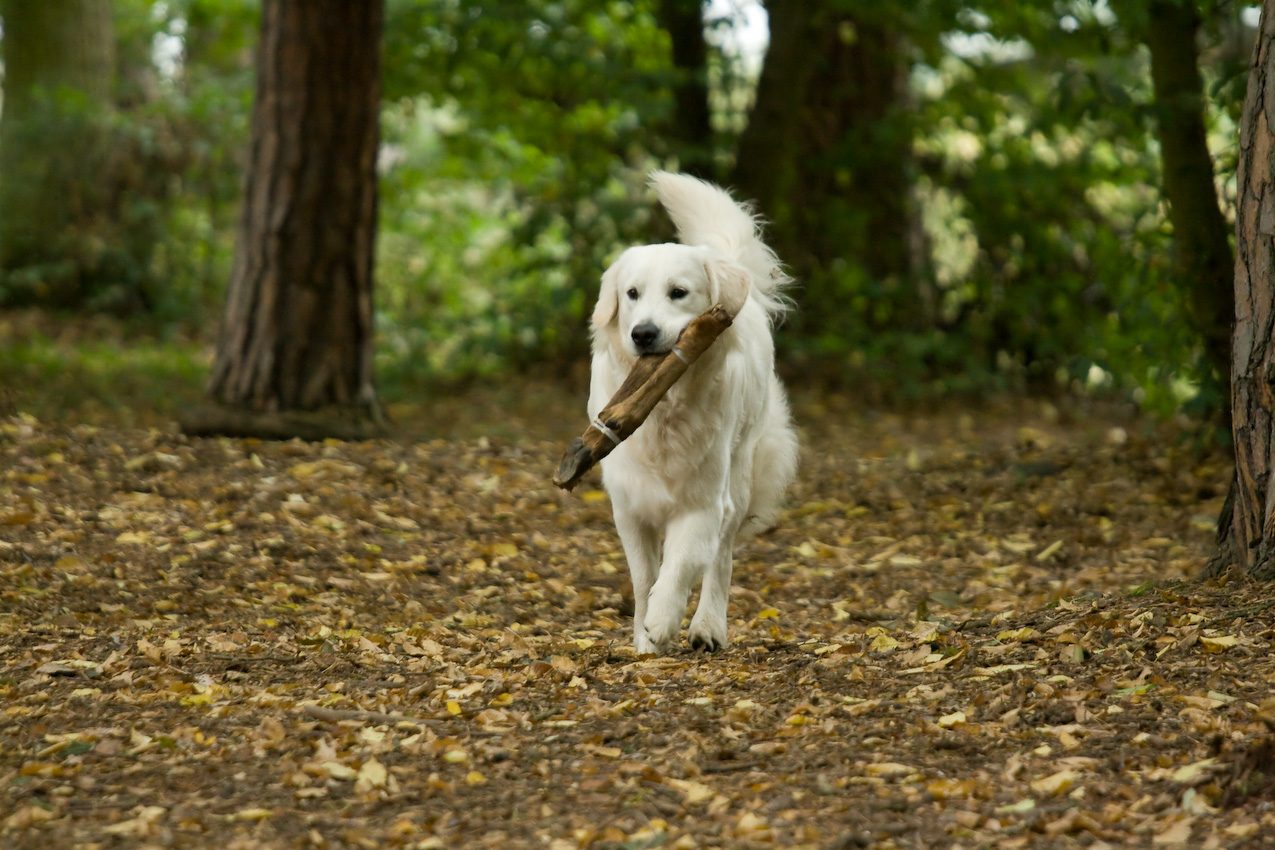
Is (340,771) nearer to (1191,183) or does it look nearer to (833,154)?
(1191,183)

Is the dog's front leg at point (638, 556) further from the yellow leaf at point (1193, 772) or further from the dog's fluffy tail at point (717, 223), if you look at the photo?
the yellow leaf at point (1193, 772)

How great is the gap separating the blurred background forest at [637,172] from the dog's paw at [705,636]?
527 cm

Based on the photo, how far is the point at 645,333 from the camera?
441 centimetres

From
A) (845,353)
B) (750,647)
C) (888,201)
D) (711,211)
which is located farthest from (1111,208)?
(750,647)

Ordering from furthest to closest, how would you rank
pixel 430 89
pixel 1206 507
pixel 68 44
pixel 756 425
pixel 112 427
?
pixel 68 44 → pixel 430 89 → pixel 112 427 → pixel 1206 507 → pixel 756 425

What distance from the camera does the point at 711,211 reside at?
5.37 meters

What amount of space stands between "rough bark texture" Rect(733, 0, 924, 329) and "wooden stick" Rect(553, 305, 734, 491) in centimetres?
669

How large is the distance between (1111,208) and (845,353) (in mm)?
2837

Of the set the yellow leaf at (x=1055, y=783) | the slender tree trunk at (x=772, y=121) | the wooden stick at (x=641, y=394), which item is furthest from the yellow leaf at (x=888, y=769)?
the slender tree trunk at (x=772, y=121)

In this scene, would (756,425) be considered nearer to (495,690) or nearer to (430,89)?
(495,690)

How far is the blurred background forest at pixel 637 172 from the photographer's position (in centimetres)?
1064

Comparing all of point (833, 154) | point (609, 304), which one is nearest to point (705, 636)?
point (609, 304)

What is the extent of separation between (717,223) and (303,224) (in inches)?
137

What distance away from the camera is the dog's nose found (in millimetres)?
4406
